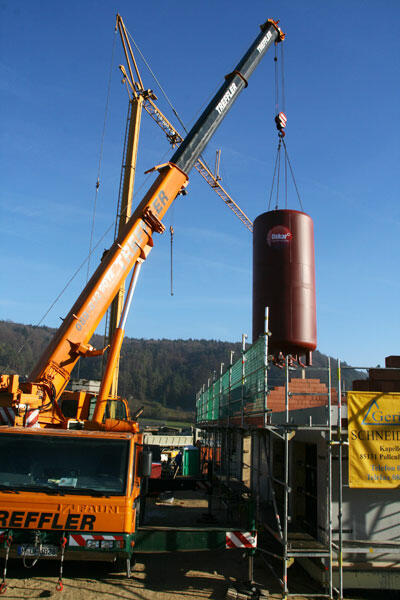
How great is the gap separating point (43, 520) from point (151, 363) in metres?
137

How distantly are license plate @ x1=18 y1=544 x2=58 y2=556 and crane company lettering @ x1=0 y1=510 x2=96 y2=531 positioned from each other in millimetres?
248

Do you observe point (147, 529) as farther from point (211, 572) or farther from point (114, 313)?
point (114, 313)

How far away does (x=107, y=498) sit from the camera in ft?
21.8

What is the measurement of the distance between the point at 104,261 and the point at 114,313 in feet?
31.6

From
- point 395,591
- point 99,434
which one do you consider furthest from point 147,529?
point 395,591

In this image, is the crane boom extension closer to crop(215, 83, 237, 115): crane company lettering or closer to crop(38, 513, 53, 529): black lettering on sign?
crop(215, 83, 237, 115): crane company lettering

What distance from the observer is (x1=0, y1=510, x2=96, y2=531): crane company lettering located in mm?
6395

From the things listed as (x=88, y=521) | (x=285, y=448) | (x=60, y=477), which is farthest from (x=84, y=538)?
(x=285, y=448)

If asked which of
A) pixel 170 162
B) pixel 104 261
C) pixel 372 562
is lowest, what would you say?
pixel 372 562

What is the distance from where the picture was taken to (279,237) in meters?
12.6

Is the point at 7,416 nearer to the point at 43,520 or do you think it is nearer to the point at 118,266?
the point at 43,520

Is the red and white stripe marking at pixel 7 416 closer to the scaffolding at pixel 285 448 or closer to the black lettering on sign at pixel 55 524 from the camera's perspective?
the black lettering on sign at pixel 55 524

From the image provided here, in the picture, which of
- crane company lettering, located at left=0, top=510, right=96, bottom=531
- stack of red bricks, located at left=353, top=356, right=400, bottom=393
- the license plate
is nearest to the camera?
the license plate

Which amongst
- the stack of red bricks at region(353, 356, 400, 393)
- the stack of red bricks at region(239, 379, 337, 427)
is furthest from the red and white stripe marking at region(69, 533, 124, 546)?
the stack of red bricks at region(239, 379, 337, 427)
